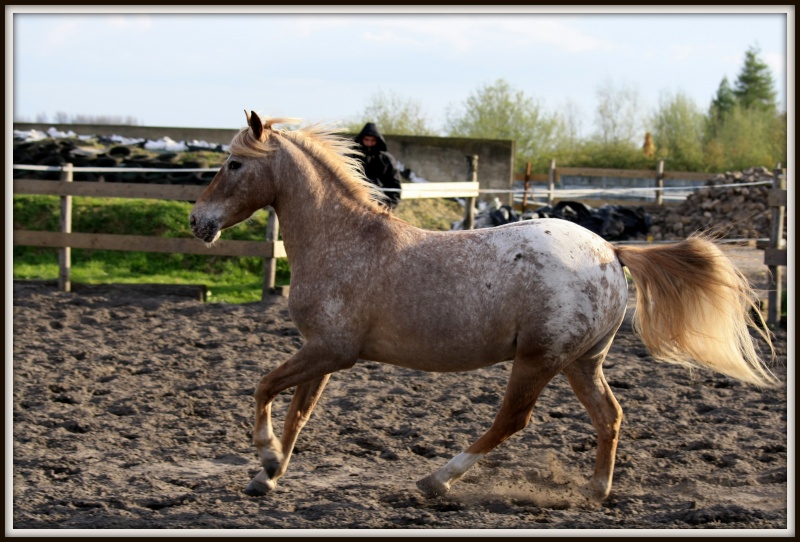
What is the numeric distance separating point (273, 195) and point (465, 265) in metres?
1.16

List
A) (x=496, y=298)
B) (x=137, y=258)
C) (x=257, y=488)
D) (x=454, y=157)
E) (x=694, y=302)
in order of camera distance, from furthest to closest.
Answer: (x=454, y=157) < (x=137, y=258) < (x=694, y=302) < (x=257, y=488) < (x=496, y=298)

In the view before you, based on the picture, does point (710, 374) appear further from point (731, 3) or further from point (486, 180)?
point (486, 180)

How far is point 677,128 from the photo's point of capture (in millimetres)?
35719

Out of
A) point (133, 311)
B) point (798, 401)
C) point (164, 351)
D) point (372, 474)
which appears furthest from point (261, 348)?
point (798, 401)

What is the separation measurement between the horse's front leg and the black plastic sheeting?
29.7ft

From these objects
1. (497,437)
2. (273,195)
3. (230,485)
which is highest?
(273,195)

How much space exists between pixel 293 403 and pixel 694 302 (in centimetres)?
223

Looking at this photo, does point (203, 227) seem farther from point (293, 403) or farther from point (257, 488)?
point (257, 488)

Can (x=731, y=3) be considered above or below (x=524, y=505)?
above

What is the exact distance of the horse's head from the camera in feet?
14.9

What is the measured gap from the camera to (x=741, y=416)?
5.80 meters

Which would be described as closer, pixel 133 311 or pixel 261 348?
pixel 261 348

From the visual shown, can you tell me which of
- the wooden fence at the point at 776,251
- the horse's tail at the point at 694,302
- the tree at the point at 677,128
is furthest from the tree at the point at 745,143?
the horse's tail at the point at 694,302

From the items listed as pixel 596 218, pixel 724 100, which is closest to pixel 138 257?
pixel 596 218
